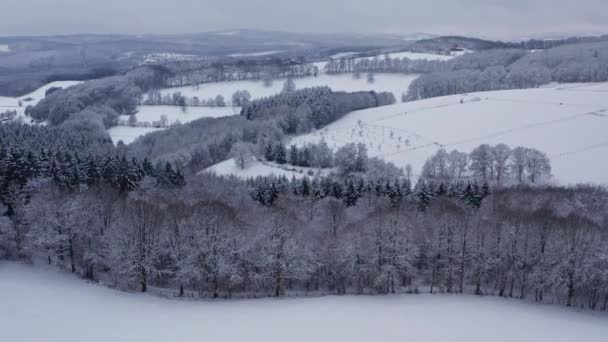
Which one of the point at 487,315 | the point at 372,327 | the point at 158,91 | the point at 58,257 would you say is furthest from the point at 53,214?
the point at 158,91

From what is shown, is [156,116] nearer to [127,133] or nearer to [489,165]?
[127,133]

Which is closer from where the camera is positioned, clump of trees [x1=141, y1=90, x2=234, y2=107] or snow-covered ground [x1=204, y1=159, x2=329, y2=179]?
snow-covered ground [x1=204, y1=159, x2=329, y2=179]

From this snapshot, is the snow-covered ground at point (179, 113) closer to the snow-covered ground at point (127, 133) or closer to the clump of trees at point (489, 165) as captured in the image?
the snow-covered ground at point (127, 133)

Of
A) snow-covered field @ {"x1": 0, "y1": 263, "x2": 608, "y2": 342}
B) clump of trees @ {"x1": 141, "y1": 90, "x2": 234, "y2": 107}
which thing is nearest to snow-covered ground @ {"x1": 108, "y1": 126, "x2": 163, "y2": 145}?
clump of trees @ {"x1": 141, "y1": 90, "x2": 234, "y2": 107}

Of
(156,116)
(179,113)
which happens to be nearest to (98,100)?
(156,116)

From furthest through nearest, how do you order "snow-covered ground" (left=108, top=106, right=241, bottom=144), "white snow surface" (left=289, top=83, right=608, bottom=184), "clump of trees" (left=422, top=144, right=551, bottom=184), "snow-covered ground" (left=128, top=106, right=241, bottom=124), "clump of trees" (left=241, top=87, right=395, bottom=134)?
"snow-covered ground" (left=128, top=106, right=241, bottom=124), "snow-covered ground" (left=108, top=106, right=241, bottom=144), "clump of trees" (left=241, top=87, right=395, bottom=134), "white snow surface" (left=289, top=83, right=608, bottom=184), "clump of trees" (left=422, top=144, right=551, bottom=184)

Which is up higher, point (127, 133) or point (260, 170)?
point (127, 133)

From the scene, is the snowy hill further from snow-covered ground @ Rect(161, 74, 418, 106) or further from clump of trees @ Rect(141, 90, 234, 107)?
clump of trees @ Rect(141, 90, 234, 107)
